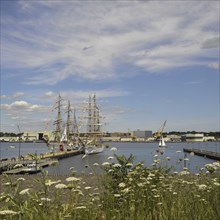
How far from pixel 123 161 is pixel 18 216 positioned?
4.59m

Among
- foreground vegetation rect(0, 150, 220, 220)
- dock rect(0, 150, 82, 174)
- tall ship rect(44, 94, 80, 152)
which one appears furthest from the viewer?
tall ship rect(44, 94, 80, 152)

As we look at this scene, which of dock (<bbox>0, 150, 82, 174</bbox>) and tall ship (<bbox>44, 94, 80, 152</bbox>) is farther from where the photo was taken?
tall ship (<bbox>44, 94, 80, 152</bbox>)

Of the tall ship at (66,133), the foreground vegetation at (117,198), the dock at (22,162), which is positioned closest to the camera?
the foreground vegetation at (117,198)

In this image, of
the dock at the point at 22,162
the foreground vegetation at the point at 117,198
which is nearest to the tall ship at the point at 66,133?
the dock at the point at 22,162

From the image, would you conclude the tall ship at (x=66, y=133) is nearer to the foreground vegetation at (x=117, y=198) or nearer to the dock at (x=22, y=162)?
the dock at (x=22, y=162)

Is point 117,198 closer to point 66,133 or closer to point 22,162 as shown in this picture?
point 22,162

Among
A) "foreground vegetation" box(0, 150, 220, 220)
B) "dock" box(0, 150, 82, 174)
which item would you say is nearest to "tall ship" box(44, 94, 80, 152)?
"dock" box(0, 150, 82, 174)

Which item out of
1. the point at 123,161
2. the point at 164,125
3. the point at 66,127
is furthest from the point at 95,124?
the point at 123,161

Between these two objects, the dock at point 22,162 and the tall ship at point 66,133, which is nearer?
the dock at point 22,162

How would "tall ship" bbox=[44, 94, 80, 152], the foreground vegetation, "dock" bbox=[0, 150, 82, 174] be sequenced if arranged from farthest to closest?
"tall ship" bbox=[44, 94, 80, 152] < "dock" bbox=[0, 150, 82, 174] < the foreground vegetation

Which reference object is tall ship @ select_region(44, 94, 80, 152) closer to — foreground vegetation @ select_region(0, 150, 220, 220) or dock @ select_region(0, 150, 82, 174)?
dock @ select_region(0, 150, 82, 174)

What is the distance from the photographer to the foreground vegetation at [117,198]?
5148mm

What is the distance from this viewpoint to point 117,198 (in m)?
7.69

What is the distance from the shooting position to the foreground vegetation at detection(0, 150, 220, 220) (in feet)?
16.9
